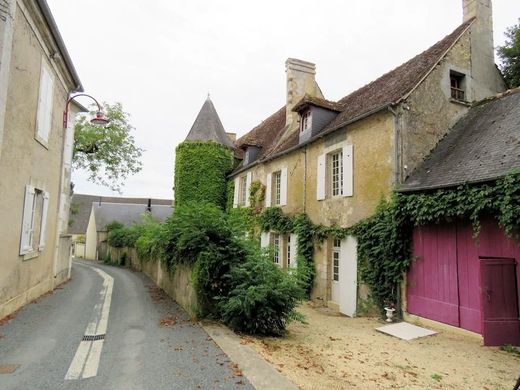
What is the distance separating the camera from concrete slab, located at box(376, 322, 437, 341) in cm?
683

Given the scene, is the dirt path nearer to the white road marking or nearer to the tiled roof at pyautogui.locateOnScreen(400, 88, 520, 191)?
the white road marking

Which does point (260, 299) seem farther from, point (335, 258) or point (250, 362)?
point (335, 258)

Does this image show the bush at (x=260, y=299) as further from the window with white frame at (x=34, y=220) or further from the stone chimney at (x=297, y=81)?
the stone chimney at (x=297, y=81)

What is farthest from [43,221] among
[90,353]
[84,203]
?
[84,203]

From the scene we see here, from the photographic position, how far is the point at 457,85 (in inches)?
390

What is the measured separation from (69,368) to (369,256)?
6982 millimetres

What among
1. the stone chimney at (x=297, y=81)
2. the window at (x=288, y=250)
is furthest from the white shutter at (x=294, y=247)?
the stone chimney at (x=297, y=81)

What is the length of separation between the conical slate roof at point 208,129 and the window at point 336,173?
8.68 metres

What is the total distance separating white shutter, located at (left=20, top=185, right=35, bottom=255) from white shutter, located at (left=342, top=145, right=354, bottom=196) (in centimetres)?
768

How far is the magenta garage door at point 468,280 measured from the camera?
598cm

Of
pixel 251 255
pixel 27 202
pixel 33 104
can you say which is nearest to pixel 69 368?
pixel 251 255

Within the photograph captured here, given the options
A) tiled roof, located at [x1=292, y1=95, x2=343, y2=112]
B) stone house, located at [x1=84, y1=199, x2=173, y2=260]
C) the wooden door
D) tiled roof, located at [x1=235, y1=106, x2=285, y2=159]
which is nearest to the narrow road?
the wooden door

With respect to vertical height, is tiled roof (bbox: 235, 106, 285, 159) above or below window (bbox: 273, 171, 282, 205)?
above

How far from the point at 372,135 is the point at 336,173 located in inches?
81.0
